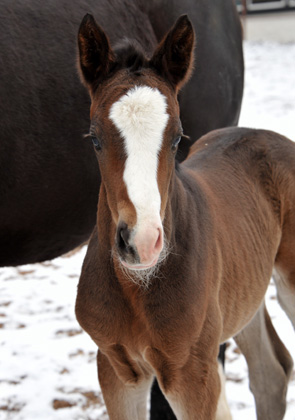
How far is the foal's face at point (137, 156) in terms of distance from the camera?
5.69ft

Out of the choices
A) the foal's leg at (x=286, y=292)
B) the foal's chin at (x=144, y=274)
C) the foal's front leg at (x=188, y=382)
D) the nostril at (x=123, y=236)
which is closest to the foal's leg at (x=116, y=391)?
the foal's front leg at (x=188, y=382)

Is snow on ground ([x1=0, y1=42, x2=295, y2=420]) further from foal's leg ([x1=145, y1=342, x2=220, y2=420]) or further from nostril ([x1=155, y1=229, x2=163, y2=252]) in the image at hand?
nostril ([x1=155, y1=229, x2=163, y2=252])

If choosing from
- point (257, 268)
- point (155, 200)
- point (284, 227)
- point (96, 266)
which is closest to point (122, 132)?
point (155, 200)

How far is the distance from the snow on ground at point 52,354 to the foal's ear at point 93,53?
1969mm

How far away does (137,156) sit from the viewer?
1812mm

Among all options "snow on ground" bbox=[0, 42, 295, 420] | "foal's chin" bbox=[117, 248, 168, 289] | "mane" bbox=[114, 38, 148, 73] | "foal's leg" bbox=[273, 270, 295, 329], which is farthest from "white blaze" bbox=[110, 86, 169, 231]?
"snow on ground" bbox=[0, 42, 295, 420]

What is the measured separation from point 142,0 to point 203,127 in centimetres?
72

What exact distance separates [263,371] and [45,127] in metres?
1.60

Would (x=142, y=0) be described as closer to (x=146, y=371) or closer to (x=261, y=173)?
(x=261, y=173)

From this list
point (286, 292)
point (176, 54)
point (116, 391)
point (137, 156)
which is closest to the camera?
point (137, 156)

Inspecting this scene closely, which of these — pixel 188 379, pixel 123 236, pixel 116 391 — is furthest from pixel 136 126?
pixel 116 391

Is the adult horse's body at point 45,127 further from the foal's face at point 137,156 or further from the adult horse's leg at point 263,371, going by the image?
the adult horse's leg at point 263,371

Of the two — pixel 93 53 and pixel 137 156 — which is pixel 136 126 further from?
pixel 93 53

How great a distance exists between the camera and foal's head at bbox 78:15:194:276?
1.74 metres
